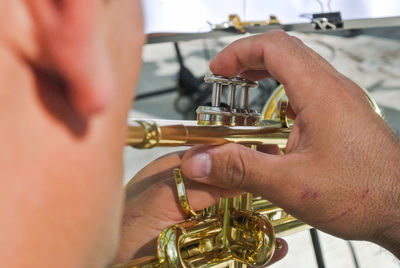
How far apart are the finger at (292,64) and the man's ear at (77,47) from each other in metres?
0.47

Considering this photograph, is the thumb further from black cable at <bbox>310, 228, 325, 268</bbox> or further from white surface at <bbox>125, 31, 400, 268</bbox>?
black cable at <bbox>310, 228, 325, 268</bbox>

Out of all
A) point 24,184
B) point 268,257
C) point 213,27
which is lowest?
point 268,257

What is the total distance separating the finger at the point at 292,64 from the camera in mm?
599

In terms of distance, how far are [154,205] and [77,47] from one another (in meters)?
0.55

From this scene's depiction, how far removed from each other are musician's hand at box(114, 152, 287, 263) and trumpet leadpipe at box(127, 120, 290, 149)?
10cm

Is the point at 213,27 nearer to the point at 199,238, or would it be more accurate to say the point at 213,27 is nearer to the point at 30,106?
the point at 199,238

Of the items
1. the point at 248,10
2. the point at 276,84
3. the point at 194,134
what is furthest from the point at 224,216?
the point at 248,10

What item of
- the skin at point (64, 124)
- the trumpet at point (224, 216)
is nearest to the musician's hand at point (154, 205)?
the trumpet at point (224, 216)

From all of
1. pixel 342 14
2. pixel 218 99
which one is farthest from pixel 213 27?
pixel 218 99

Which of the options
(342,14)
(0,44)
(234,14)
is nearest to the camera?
(0,44)

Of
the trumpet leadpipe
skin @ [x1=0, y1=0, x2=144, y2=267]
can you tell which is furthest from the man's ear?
the trumpet leadpipe

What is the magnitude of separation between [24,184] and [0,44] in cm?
5

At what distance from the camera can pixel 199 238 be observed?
611 mm

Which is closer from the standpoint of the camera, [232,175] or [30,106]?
[30,106]
